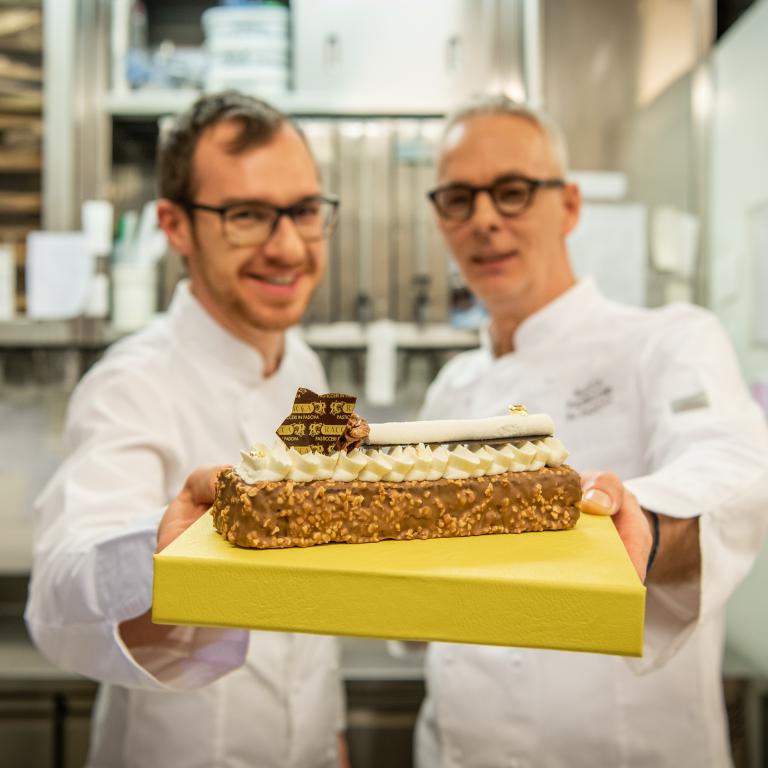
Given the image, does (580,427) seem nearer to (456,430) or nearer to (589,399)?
(589,399)

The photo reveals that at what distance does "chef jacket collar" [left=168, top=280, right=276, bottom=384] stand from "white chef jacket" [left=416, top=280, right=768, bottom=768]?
0.49 metres

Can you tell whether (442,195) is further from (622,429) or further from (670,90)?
(670,90)

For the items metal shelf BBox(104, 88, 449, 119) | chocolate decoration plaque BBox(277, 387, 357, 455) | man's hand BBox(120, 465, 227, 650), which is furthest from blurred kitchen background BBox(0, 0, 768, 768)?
chocolate decoration plaque BBox(277, 387, 357, 455)

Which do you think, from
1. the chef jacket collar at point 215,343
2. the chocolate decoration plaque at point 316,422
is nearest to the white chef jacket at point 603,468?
the chef jacket collar at point 215,343

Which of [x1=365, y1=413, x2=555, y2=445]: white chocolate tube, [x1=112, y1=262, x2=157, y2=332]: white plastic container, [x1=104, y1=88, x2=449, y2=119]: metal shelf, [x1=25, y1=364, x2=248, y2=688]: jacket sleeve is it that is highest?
[x1=104, y1=88, x2=449, y2=119]: metal shelf

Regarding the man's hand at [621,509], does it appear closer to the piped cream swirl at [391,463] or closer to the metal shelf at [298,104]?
the piped cream swirl at [391,463]

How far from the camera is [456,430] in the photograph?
886mm

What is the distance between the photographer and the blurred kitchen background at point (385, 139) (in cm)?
241

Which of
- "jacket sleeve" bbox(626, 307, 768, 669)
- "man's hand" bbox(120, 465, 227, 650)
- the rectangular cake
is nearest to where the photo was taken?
the rectangular cake

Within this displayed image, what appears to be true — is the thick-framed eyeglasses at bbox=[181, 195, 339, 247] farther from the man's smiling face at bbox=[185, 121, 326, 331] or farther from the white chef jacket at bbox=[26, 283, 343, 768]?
the white chef jacket at bbox=[26, 283, 343, 768]

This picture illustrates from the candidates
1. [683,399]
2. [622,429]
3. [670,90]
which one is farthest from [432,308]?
[683,399]

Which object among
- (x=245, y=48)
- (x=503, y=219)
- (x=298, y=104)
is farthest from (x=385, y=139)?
(x=503, y=219)

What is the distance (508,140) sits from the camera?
1648 mm

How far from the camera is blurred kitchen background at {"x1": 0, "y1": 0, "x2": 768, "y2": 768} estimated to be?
7.89 ft
